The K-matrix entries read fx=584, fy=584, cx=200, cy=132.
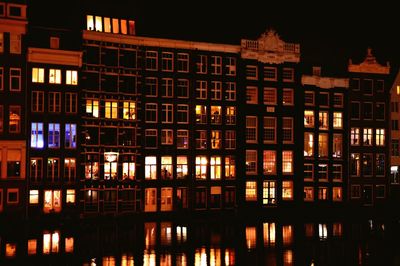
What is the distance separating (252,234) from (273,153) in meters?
25.2

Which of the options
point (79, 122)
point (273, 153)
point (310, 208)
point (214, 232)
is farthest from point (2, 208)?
point (310, 208)

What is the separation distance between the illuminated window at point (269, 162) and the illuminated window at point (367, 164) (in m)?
15.4

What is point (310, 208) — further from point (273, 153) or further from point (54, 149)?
point (54, 149)

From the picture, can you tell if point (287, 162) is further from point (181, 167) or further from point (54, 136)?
point (54, 136)

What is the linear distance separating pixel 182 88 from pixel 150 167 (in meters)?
11.6

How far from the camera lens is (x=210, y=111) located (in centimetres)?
7981

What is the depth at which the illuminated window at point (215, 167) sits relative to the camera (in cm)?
7956

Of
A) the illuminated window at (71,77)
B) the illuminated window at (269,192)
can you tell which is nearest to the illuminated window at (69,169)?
the illuminated window at (71,77)

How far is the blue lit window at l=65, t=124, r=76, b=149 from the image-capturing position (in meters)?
70.4

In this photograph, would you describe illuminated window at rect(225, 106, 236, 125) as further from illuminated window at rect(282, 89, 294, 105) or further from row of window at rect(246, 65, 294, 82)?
illuminated window at rect(282, 89, 294, 105)

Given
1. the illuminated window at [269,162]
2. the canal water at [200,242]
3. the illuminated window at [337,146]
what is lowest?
the canal water at [200,242]

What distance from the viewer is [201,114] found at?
7944 centimetres

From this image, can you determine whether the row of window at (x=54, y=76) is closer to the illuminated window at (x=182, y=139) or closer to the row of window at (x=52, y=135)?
the row of window at (x=52, y=135)

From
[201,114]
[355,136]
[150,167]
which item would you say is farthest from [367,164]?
[150,167]
